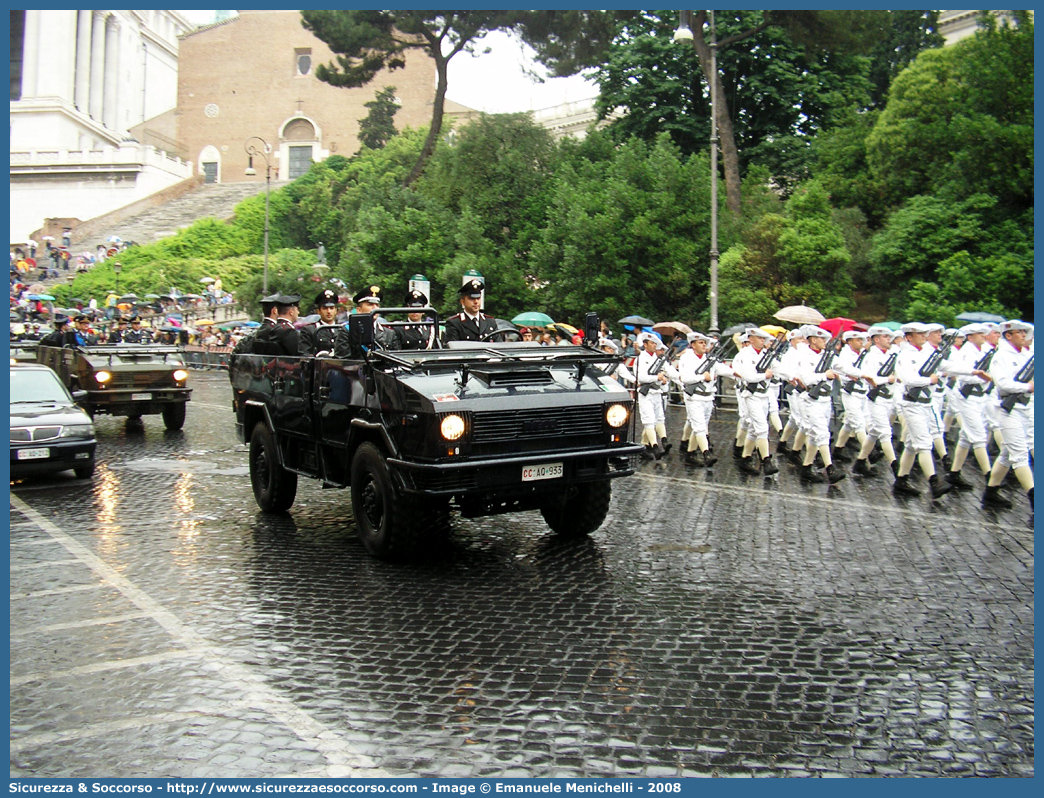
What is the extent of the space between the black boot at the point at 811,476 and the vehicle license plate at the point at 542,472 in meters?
5.44

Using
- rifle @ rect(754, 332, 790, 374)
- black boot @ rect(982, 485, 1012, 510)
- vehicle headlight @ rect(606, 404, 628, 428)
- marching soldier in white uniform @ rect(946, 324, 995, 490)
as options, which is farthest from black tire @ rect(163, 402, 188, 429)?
black boot @ rect(982, 485, 1012, 510)

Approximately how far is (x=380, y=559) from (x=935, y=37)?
4079 cm

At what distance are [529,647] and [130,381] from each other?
531 inches

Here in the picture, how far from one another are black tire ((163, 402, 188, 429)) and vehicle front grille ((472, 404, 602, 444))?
38.1ft

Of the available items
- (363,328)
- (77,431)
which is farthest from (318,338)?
(77,431)

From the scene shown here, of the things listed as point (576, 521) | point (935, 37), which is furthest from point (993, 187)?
point (576, 521)

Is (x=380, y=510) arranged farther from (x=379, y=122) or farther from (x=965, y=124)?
(x=379, y=122)

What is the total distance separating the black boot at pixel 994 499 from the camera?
1002cm

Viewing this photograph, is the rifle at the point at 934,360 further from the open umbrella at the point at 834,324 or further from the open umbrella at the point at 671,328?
the open umbrella at the point at 671,328

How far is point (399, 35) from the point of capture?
46.1 meters

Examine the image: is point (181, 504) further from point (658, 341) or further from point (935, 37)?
point (935, 37)

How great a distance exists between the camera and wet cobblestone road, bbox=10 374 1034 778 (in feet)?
14.1

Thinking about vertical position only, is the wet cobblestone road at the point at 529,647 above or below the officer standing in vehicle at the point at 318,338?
below

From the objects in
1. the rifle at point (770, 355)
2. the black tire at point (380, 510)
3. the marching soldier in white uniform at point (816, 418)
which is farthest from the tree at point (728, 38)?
the black tire at point (380, 510)
